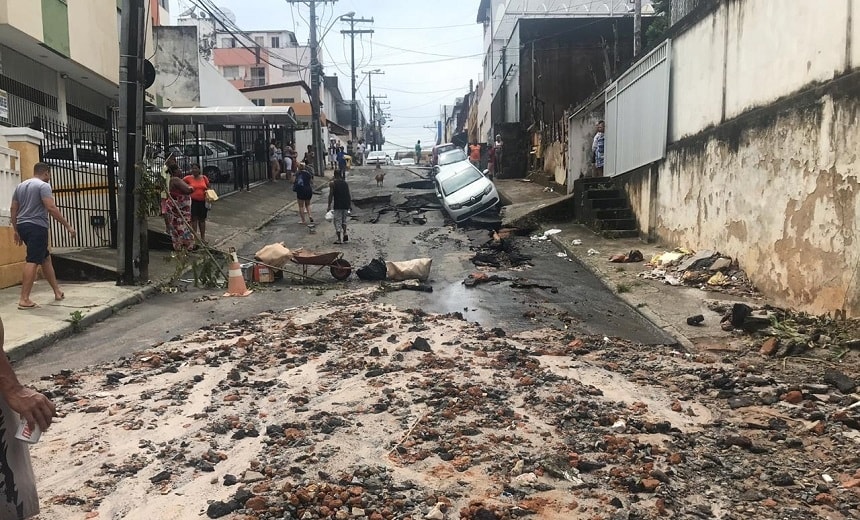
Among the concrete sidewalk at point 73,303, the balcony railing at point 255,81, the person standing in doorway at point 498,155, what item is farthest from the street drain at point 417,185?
the balcony railing at point 255,81

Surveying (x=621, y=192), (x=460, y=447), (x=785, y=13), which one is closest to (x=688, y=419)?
(x=460, y=447)

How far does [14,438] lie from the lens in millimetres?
2400

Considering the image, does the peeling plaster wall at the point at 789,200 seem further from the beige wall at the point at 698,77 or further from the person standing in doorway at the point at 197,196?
the person standing in doorway at the point at 197,196

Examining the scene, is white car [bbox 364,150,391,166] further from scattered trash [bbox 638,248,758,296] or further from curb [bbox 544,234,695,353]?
scattered trash [bbox 638,248,758,296]

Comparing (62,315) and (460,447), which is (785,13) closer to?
(460,447)

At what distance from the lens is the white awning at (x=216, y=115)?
22.1m

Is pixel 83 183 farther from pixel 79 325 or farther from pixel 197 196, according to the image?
pixel 79 325

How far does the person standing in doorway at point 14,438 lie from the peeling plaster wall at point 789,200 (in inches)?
258

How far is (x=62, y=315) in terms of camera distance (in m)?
8.09

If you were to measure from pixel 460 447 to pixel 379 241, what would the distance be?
452 inches

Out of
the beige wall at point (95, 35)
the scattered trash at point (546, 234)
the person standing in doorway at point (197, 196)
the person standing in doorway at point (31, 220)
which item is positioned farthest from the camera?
the beige wall at point (95, 35)

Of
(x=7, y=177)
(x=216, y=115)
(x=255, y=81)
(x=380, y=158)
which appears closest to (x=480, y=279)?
(x=7, y=177)

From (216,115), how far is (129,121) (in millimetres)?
13232

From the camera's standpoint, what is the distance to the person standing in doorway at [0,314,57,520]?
234 cm
